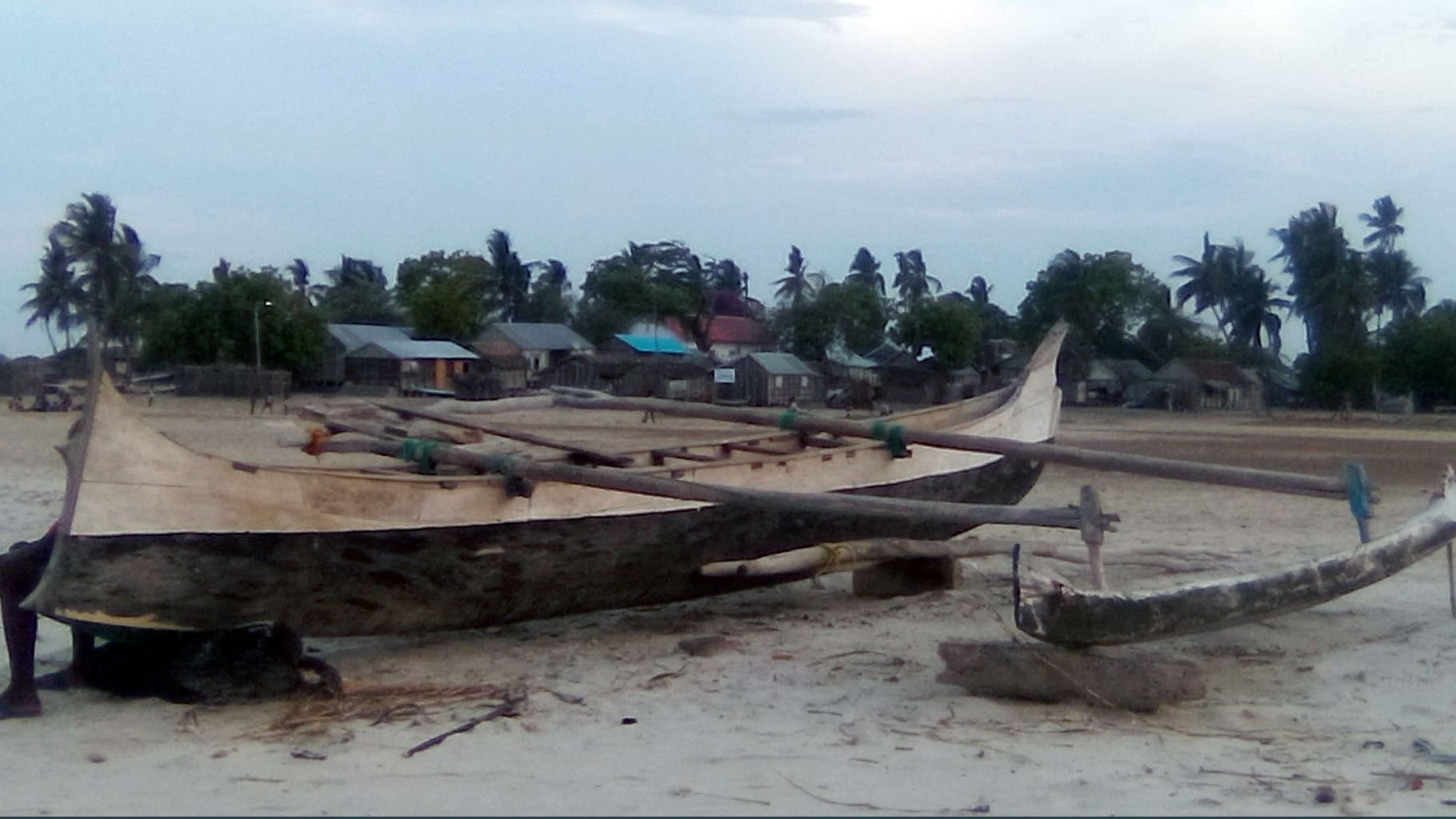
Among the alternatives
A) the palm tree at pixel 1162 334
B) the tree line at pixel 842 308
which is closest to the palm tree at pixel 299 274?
the tree line at pixel 842 308

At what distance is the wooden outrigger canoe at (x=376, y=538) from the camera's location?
15.1 feet

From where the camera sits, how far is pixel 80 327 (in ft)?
150

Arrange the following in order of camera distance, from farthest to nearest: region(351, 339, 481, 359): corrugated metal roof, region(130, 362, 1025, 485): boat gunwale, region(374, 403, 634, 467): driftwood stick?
region(351, 339, 481, 359): corrugated metal roof
region(374, 403, 634, 467): driftwood stick
region(130, 362, 1025, 485): boat gunwale

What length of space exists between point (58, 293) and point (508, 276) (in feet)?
55.4

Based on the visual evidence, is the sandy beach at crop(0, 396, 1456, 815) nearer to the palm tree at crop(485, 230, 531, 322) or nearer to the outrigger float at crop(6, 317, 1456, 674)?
the outrigger float at crop(6, 317, 1456, 674)

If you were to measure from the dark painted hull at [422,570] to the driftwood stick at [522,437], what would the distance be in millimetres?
749

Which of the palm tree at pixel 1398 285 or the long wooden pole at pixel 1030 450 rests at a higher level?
the palm tree at pixel 1398 285

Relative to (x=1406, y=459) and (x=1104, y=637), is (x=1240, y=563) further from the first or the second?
(x=1406, y=459)

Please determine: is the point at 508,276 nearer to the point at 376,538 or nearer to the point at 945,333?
the point at 945,333

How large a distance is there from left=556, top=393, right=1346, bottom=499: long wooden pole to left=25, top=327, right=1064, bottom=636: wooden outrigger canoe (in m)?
0.23

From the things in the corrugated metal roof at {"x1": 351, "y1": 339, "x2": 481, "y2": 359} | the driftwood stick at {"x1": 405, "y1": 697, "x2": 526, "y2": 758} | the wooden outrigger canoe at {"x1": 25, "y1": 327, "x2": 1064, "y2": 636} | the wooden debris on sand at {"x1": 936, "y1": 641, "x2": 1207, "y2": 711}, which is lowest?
the driftwood stick at {"x1": 405, "y1": 697, "x2": 526, "y2": 758}

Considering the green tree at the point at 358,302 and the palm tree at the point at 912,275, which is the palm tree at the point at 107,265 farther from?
the palm tree at the point at 912,275

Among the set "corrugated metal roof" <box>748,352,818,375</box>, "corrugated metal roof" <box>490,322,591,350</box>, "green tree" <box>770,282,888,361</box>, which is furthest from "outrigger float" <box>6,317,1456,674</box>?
"green tree" <box>770,282,888,361</box>

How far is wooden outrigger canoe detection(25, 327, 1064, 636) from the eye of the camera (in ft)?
15.1
